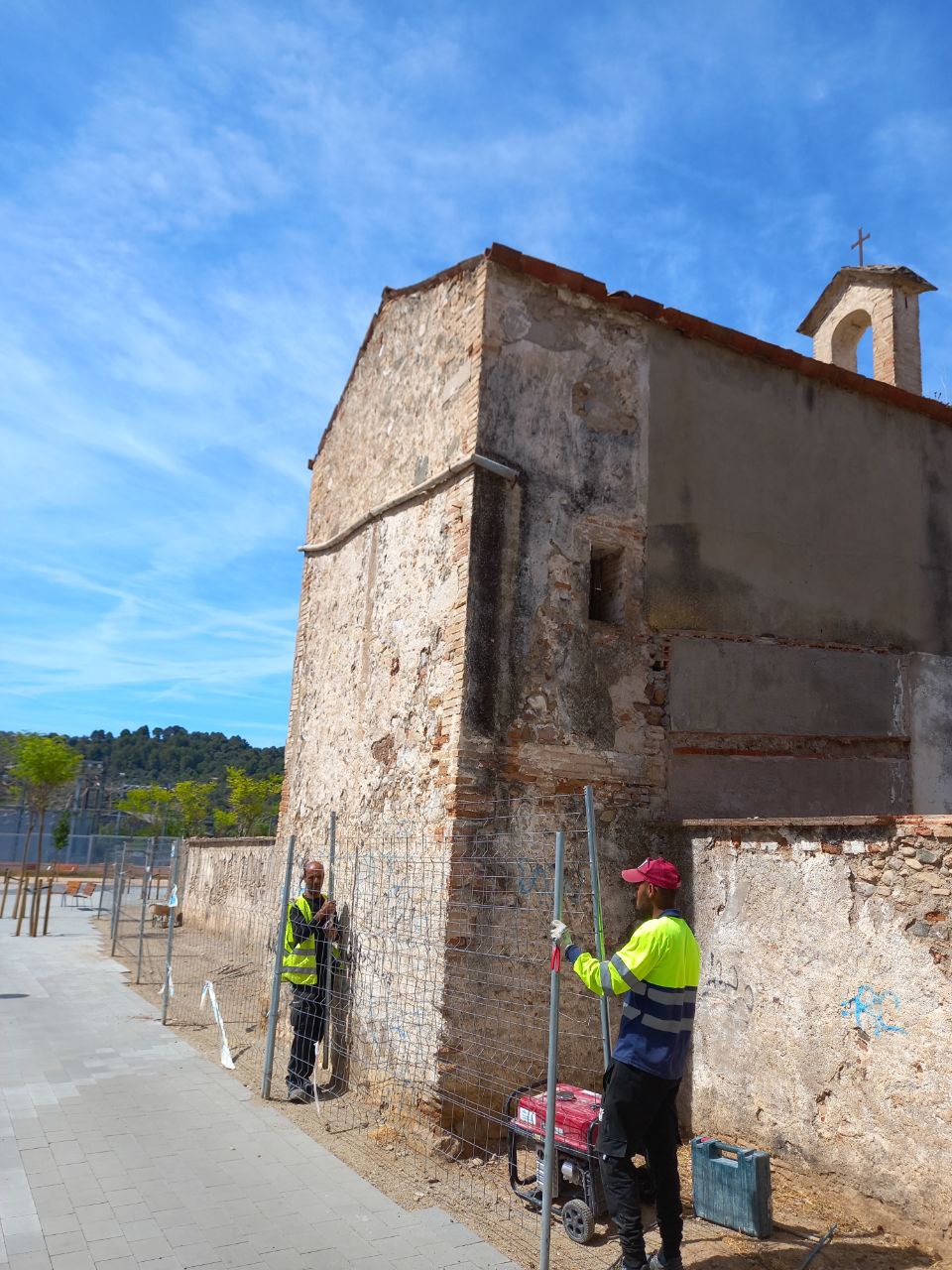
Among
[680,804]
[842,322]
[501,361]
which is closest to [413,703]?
[680,804]

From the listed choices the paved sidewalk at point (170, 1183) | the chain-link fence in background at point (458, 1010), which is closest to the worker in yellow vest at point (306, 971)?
the chain-link fence in background at point (458, 1010)

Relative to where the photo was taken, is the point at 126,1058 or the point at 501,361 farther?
the point at 126,1058

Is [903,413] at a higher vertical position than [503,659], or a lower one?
higher

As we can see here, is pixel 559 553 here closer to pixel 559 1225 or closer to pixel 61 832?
pixel 559 1225

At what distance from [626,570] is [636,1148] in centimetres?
484

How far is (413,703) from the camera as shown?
26.8ft

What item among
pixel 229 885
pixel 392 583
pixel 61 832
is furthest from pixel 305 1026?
pixel 61 832

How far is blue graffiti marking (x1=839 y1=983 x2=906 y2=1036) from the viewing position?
5.39m

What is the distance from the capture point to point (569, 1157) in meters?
5.58

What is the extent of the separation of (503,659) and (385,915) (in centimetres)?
242

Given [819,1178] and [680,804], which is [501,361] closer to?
[680,804]

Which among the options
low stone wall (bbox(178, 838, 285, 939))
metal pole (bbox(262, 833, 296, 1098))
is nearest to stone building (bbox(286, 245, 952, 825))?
metal pole (bbox(262, 833, 296, 1098))

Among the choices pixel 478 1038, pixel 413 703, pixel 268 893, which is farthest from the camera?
pixel 268 893

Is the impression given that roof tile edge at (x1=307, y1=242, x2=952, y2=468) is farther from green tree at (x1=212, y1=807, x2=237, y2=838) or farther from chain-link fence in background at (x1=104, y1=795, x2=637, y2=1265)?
green tree at (x1=212, y1=807, x2=237, y2=838)
